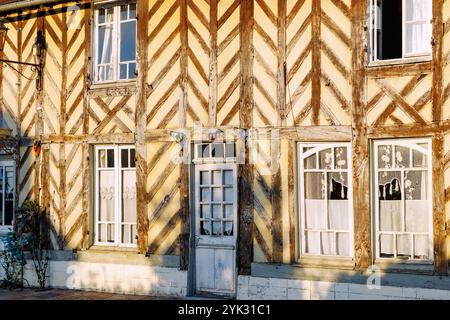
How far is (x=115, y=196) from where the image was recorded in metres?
10.9

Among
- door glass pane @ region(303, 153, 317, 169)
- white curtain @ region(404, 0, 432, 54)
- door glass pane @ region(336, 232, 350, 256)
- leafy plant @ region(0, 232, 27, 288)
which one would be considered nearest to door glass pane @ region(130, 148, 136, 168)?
leafy plant @ region(0, 232, 27, 288)

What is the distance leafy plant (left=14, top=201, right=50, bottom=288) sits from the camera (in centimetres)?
1134

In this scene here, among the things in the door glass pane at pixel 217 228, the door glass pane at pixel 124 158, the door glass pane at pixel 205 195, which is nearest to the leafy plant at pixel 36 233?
the door glass pane at pixel 124 158

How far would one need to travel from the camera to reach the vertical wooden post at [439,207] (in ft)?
26.4

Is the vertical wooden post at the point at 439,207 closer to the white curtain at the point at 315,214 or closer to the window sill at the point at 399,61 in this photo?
the window sill at the point at 399,61

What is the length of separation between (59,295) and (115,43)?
4.26 metres

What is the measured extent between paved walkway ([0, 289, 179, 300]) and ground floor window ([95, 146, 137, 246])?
87cm

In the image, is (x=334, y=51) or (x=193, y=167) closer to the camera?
(x=334, y=51)

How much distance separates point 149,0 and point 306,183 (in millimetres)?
4019

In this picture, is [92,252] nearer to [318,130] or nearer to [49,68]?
[49,68]

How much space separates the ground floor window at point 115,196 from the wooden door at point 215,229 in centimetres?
127

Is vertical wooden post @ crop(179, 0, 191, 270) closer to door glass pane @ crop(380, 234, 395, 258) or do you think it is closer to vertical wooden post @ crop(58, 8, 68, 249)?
vertical wooden post @ crop(58, 8, 68, 249)
